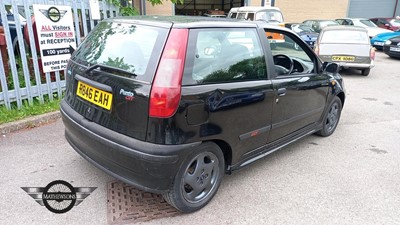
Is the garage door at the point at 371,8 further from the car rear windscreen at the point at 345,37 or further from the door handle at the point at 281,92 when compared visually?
the door handle at the point at 281,92

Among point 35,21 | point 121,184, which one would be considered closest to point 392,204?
point 121,184

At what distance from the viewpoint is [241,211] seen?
2.59 m

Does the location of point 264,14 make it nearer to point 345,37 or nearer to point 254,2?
point 345,37

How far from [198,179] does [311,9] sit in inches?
867

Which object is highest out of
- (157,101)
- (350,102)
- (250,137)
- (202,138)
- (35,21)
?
(35,21)

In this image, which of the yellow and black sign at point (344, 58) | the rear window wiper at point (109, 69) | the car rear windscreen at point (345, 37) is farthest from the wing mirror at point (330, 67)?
the car rear windscreen at point (345, 37)

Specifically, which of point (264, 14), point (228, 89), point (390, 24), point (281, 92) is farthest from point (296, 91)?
point (390, 24)

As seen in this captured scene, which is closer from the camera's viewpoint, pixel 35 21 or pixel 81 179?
pixel 81 179

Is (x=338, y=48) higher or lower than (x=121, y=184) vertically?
higher

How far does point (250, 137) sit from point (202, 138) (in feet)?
2.13

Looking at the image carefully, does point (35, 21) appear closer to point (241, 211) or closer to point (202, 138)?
point (202, 138)

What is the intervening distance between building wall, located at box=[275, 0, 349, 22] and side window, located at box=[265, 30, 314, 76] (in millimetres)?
18477

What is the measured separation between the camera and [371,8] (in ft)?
75.1

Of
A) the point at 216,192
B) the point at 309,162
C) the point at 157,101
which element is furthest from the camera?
the point at 309,162
